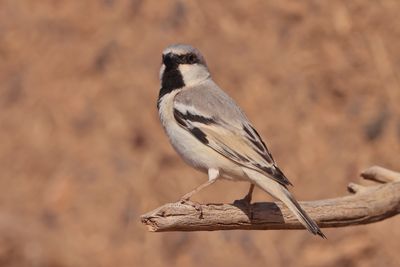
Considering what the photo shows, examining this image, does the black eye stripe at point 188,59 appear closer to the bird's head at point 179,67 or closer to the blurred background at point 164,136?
the bird's head at point 179,67

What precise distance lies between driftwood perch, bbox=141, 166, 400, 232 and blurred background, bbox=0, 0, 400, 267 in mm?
3858

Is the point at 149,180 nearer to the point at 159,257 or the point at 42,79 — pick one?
the point at 159,257

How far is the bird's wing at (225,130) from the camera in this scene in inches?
328

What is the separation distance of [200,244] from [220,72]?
2.67 meters

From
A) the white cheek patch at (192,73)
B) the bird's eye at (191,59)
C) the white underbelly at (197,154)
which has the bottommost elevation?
the white underbelly at (197,154)

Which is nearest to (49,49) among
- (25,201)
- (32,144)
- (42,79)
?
(42,79)

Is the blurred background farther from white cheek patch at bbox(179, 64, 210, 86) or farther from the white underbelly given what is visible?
the white underbelly

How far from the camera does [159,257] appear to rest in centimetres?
1409

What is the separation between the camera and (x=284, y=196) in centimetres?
807

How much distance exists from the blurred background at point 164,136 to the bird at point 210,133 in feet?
15.8

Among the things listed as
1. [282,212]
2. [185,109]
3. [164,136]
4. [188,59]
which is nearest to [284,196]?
[282,212]

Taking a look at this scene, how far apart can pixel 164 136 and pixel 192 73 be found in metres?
5.35

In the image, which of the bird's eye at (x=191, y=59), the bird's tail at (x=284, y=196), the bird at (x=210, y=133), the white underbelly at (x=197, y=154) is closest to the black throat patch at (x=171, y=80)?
the bird at (x=210, y=133)

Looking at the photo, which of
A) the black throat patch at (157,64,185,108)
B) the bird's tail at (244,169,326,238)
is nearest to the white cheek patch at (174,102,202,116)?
the black throat patch at (157,64,185,108)
